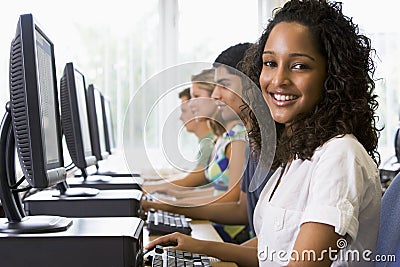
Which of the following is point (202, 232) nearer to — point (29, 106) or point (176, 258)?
point (176, 258)

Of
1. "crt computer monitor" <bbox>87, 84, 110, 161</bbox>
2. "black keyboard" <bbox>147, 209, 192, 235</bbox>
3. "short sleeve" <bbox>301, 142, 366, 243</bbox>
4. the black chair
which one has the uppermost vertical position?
"crt computer monitor" <bbox>87, 84, 110, 161</bbox>

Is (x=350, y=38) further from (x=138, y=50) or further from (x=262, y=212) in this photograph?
(x=138, y=50)

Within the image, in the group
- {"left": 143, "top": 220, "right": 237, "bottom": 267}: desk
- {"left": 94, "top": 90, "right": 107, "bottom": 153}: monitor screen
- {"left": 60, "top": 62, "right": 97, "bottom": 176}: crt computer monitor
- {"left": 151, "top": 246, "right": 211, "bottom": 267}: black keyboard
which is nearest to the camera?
{"left": 151, "top": 246, "right": 211, "bottom": 267}: black keyboard

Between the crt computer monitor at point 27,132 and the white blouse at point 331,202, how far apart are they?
0.41 m

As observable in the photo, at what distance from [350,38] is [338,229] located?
413mm

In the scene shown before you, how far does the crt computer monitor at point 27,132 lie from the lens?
116 cm

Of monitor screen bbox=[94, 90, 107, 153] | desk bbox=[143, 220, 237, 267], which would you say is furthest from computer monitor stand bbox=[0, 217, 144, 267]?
monitor screen bbox=[94, 90, 107, 153]

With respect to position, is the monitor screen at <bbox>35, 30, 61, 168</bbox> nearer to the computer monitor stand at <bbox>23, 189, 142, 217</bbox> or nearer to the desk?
the computer monitor stand at <bbox>23, 189, 142, 217</bbox>

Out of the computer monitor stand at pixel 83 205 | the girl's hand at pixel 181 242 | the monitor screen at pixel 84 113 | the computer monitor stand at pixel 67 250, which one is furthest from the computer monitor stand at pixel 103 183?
the computer monitor stand at pixel 67 250

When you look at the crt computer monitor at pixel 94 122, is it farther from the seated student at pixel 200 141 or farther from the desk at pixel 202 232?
the desk at pixel 202 232

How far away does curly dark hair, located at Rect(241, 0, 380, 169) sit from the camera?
1.29 m

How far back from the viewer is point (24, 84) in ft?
3.80

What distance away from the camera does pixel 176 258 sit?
143cm

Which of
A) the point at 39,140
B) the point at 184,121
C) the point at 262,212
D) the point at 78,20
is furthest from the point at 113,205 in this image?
the point at 78,20
